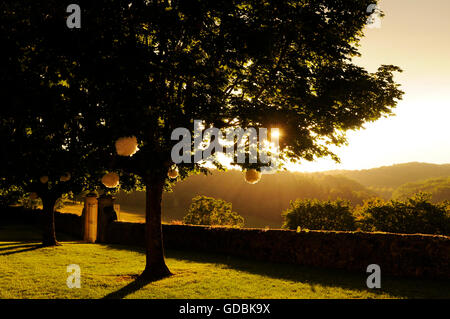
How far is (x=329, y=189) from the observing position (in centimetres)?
13162

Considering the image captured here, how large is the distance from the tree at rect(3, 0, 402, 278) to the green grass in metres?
3.97

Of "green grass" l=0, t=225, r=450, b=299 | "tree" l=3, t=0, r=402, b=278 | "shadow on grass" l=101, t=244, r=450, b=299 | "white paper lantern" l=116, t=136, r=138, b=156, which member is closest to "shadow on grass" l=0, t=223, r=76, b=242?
"green grass" l=0, t=225, r=450, b=299

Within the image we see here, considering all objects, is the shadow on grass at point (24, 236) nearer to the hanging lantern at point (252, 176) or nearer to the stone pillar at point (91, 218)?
the stone pillar at point (91, 218)

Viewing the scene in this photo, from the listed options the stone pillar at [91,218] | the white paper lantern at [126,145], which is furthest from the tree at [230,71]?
the stone pillar at [91,218]

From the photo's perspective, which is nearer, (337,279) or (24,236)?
(337,279)

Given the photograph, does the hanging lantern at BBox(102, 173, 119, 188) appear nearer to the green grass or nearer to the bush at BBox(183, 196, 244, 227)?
the green grass

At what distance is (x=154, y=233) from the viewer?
13.1 meters

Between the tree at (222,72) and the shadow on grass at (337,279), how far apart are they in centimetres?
463

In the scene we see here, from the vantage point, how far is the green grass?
34.5ft

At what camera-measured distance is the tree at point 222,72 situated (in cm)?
883

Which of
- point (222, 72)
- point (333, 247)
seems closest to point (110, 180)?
point (222, 72)

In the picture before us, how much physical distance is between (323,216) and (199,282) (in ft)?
79.7

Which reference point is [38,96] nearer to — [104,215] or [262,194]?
[104,215]
